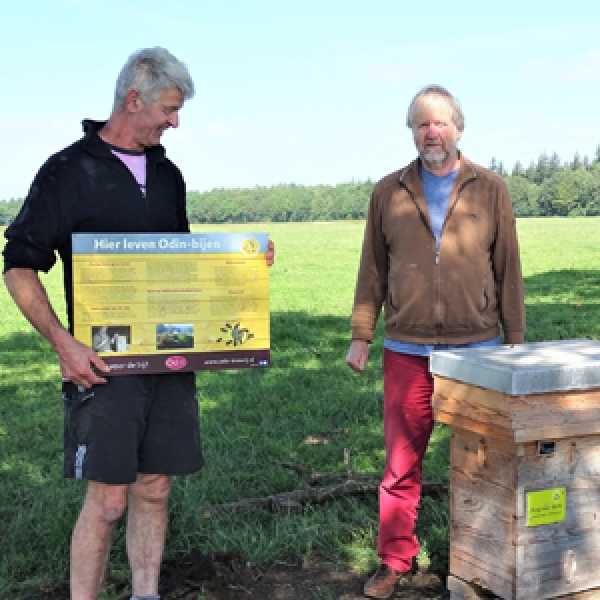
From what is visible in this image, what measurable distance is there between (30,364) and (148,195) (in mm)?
7826

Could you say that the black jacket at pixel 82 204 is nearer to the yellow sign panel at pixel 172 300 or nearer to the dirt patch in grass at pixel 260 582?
the yellow sign panel at pixel 172 300

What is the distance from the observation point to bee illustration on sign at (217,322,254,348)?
367 cm

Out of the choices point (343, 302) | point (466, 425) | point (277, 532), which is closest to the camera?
point (466, 425)

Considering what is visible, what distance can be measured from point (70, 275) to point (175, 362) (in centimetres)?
58

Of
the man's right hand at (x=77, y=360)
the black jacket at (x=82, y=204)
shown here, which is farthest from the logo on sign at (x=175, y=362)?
the black jacket at (x=82, y=204)

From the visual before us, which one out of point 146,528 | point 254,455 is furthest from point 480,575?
point 254,455

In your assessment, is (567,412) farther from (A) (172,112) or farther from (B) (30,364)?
(B) (30,364)

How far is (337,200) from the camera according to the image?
98.8 m

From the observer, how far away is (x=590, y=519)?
3.84 m

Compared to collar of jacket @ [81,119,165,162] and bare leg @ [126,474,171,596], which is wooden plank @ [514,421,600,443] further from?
collar of jacket @ [81,119,165,162]

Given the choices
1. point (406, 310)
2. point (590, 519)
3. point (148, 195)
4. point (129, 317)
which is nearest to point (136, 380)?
point (129, 317)

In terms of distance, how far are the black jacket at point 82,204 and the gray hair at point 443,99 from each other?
1250 mm

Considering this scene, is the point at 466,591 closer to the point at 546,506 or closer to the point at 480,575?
the point at 480,575

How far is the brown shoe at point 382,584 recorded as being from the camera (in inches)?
165
